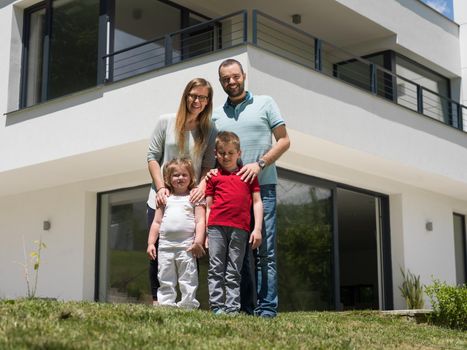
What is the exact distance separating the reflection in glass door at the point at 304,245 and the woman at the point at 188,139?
19.5ft

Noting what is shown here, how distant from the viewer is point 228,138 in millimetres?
6418

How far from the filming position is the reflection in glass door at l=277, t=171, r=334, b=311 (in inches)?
500

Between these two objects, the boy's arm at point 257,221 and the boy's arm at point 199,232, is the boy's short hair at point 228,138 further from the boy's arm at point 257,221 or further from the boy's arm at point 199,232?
the boy's arm at point 199,232

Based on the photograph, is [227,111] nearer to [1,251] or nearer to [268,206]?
[268,206]

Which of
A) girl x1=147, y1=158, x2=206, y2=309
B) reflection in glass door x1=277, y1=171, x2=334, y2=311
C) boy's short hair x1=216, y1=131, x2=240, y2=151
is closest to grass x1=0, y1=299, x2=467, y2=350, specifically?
girl x1=147, y1=158, x2=206, y2=309

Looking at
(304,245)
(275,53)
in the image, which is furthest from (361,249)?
(275,53)

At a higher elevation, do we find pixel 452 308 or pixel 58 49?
pixel 58 49

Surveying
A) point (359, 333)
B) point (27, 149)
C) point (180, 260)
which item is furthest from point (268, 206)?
point (27, 149)

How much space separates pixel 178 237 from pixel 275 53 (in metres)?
4.99

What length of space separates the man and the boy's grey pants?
0.22 metres

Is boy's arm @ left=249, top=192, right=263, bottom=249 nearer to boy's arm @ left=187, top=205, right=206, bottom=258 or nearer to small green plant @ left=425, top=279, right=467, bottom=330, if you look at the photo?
boy's arm @ left=187, top=205, right=206, bottom=258

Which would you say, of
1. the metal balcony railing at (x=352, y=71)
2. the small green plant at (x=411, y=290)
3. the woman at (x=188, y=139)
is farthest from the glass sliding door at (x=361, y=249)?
the woman at (x=188, y=139)

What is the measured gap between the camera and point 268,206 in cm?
669

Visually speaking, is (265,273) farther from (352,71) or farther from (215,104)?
(352,71)
